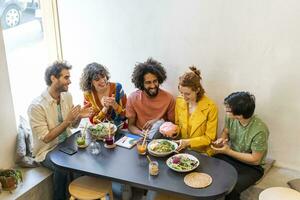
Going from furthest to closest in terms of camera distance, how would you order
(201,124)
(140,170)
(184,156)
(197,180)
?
(201,124)
(184,156)
(140,170)
(197,180)

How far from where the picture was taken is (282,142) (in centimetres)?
274

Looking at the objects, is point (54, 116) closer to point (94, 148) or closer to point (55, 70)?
point (55, 70)

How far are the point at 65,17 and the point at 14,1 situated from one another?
0.61 m

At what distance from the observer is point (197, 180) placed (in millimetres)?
2012

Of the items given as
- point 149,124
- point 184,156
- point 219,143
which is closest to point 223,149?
point 219,143

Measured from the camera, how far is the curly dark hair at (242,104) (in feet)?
7.59

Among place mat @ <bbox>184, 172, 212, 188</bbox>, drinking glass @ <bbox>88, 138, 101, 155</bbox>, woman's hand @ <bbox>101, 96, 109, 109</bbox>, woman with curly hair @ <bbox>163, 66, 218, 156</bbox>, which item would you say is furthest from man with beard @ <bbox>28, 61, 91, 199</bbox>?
place mat @ <bbox>184, 172, 212, 188</bbox>

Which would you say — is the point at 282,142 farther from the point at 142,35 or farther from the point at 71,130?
the point at 71,130

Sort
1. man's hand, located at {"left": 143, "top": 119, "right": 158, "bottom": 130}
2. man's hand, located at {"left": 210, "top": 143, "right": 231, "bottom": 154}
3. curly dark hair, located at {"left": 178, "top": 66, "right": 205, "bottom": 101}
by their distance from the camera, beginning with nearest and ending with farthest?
man's hand, located at {"left": 210, "top": 143, "right": 231, "bottom": 154} < curly dark hair, located at {"left": 178, "top": 66, "right": 205, "bottom": 101} < man's hand, located at {"left": 143, "top": 119, "right": 158, "bottom": 130}

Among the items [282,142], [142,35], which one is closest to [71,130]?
[142,35]

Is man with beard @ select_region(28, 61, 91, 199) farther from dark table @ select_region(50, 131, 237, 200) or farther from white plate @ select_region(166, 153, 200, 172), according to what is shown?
white plate @ select_region(166, 153, 200, 172)

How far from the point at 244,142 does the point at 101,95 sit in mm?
1367

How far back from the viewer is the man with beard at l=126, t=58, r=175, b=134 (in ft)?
9.26

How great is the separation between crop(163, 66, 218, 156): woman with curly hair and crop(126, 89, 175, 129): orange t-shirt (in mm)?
197
